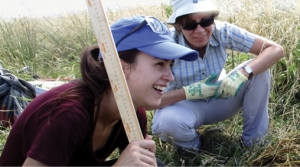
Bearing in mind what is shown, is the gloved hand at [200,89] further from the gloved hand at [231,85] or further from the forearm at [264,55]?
the forearm at [264,55]

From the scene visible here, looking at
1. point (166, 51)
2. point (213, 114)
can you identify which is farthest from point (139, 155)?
point (213, 114)

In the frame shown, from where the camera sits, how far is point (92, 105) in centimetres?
178

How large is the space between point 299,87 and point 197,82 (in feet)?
3.35

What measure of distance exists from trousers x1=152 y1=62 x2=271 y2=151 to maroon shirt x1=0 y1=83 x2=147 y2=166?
3.47ft

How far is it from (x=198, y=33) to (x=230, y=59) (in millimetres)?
1166

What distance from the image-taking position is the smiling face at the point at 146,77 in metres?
1.79

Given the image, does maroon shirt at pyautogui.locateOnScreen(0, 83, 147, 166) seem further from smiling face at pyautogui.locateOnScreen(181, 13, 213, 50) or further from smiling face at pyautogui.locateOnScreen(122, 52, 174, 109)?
smiling face at pyautogui.locateOnScreen(181, 13, 213, 50)

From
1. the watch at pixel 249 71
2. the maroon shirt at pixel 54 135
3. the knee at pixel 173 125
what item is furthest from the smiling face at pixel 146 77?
the watch at pixel 249 71

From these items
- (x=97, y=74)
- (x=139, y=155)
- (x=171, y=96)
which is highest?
(x=97, y=74)

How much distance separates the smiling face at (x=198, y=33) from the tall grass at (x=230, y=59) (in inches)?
24.5

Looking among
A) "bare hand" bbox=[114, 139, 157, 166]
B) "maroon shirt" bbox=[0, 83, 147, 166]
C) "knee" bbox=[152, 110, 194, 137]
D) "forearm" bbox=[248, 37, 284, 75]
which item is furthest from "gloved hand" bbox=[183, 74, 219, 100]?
"bare hand" bbox=[114, 139, 157, 166]

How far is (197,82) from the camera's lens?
2.97m

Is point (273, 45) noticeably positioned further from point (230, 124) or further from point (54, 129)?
point (54, 129)

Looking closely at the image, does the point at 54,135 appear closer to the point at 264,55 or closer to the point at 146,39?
the point at 146,39
